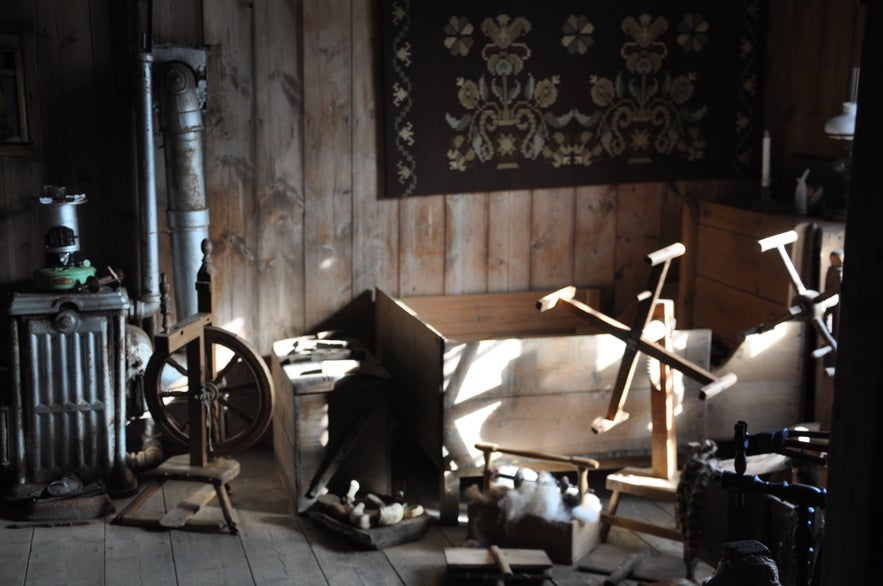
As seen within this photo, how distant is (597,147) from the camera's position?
4793mm

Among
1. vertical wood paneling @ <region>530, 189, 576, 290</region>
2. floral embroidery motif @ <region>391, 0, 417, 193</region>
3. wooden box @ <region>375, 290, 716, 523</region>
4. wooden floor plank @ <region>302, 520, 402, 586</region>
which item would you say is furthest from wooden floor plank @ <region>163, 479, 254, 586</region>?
vertical wood paneling @ <region>530, 189, 576, 290</region>

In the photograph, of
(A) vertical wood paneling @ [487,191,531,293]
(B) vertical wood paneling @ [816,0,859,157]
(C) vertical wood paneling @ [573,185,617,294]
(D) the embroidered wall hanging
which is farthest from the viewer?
(C) vertical wood paneling @ [573,185,617,294]

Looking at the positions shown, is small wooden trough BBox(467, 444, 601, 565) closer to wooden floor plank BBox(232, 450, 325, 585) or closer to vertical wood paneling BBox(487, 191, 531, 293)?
wooden floor plank BBox(232, 450, 325, 585)

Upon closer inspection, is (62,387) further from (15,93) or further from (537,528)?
(537,528)

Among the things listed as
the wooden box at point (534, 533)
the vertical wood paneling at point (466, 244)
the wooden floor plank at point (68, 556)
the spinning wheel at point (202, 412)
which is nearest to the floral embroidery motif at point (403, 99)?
the vertical wood paneling at point (466, 244)

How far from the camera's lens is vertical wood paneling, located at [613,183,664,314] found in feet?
16.2

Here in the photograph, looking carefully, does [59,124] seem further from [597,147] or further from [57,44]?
[597,147]

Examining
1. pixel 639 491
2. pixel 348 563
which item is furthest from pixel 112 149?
pixel 639 491

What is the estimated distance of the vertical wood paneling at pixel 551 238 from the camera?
15.9ft

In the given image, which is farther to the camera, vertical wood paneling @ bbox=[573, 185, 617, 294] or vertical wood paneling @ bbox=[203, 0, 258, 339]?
vertical wood paneling @ bbox=[573, 185, 617, 294]

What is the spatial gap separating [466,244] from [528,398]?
108 centimetres

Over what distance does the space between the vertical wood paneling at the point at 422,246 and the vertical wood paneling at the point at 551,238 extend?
1.36 ft

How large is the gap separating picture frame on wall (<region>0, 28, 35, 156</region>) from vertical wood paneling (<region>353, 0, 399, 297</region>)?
1247mm

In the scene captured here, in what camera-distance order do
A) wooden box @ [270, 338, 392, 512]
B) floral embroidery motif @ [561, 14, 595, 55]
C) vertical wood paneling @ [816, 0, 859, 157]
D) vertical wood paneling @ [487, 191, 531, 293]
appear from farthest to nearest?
1. vertical wood paneling @ [487, 191, 531, 293]
2. floral embroidery motif @ [561, 14, 595, 55]
3. vertical wood paneling @ [816, 0, 859, 157]
4. wooden box @ [270, 338, 392, 512]
